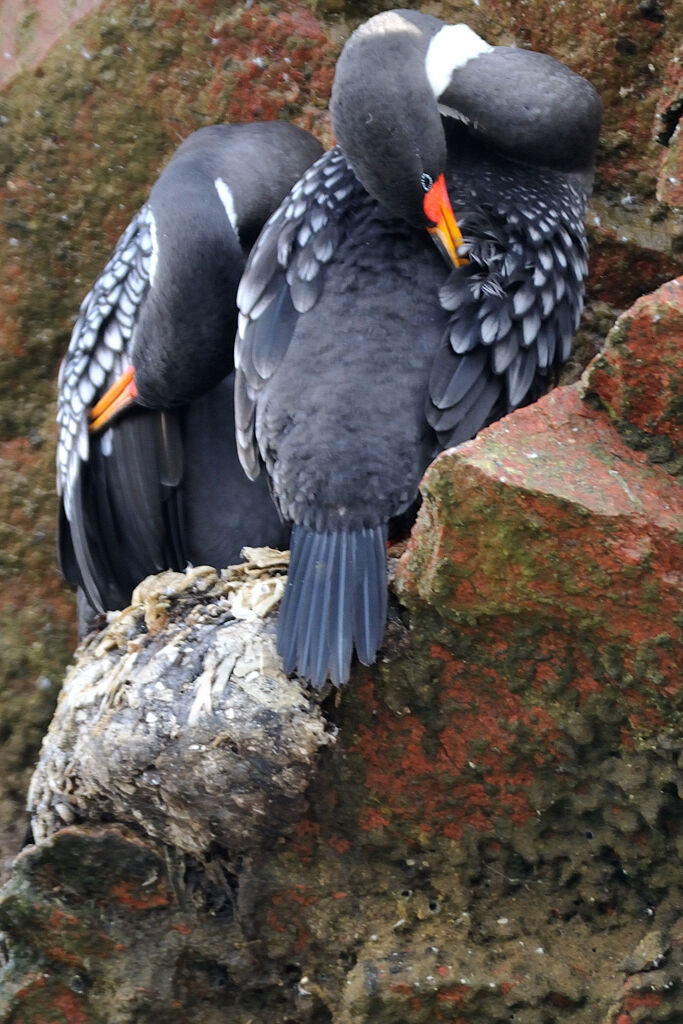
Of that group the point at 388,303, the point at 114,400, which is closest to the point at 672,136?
the point at 388,303

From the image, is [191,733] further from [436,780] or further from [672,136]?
[672,136]

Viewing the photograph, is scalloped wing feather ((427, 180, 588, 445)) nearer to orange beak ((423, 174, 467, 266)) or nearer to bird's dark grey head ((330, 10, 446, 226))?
orange beak ((423, 174, 467, 266))

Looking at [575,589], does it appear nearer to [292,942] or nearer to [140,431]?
[292,942]

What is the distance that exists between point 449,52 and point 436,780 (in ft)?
4.78

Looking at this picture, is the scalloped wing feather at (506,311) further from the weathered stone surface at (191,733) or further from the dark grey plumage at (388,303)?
the weathered stone surface at (191,733)

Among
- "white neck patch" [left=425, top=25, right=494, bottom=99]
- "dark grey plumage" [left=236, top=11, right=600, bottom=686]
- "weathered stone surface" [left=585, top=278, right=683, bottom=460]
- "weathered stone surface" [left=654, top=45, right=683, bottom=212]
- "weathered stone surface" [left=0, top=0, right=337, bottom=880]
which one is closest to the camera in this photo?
"weathered stone surface" [left=585, top=278, right=683, bottom=460]

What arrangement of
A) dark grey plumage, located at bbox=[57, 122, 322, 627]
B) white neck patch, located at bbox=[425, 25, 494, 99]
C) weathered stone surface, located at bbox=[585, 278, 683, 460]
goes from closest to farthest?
1. weathered stone surface, located at bbox=[585, 278, 683, 460]
2. white neck patch, located at bbox=[425, 25, 494, 99]
3. dark grey plumage, located at bbox=[57, 122, 322, 627]

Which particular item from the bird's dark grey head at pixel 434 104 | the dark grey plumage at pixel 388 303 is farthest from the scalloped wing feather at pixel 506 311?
the bird's dark grey head at pixel 434 104

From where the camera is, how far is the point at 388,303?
238cm

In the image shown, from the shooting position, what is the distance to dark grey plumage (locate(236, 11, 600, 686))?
225 cm

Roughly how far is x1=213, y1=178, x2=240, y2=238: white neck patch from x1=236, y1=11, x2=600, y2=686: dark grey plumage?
1.02ft

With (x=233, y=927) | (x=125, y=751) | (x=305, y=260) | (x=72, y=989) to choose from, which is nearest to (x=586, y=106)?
(x=305, y=260)

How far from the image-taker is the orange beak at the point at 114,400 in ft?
9.19

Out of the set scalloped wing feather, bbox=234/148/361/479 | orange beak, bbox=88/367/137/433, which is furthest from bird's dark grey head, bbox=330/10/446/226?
orange beak, bbox=88/367/137/433
